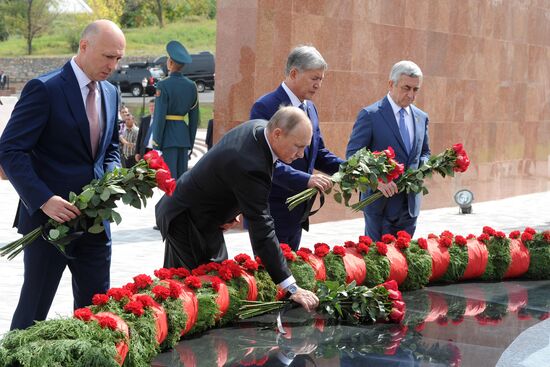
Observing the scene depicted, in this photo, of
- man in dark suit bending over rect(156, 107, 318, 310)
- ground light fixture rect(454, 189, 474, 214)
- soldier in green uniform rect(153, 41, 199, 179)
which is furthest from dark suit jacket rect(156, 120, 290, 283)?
ground light fixture rect(454, 189, 474, 214)

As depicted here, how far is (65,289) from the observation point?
771cm

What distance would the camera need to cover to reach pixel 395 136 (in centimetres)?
683

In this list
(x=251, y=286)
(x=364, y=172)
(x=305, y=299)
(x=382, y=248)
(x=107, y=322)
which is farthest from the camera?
(x=382, y=248)

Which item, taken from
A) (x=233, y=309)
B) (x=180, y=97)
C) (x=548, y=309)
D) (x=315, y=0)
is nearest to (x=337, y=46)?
(x=315, y=0)

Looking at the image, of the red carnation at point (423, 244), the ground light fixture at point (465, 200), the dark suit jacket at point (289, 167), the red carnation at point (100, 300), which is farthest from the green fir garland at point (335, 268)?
the ground light fixture at point (465, 200)

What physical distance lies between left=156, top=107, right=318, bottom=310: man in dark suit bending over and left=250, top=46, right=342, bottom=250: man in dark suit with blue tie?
0.54m

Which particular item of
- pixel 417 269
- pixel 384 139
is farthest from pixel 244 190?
pixel 384 139

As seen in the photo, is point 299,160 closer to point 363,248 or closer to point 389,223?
point 363,248

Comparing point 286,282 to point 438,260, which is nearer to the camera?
point 286,282

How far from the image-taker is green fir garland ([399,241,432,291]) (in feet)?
21.2

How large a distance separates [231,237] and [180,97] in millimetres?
1693

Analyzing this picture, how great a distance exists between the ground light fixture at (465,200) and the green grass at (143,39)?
46.9m

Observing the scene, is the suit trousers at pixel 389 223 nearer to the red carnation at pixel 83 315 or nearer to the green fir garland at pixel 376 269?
the green fir garland at pixel 376 269

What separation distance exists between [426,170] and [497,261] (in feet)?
3.17
